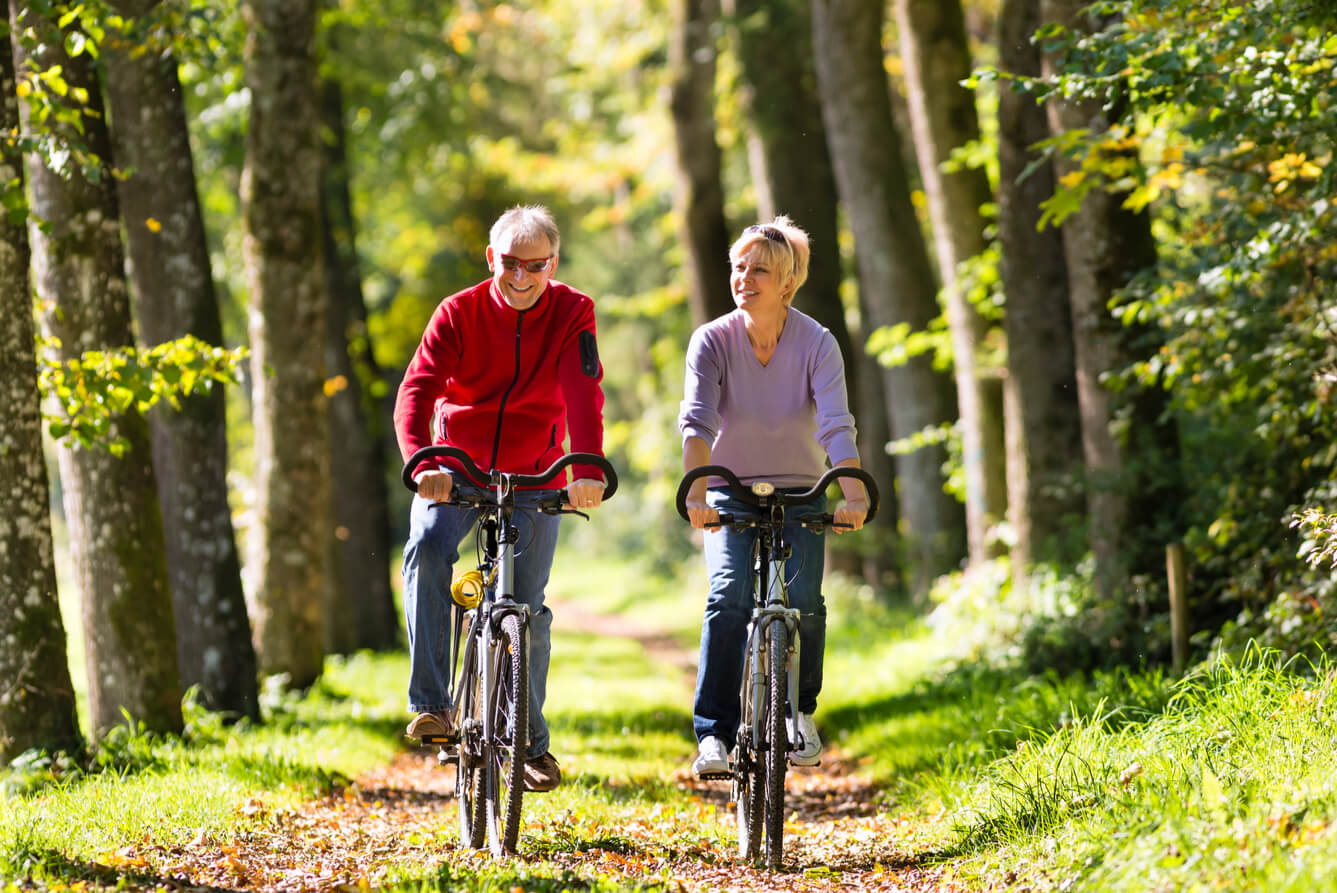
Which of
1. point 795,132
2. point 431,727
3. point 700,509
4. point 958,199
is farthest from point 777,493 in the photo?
point 795,132

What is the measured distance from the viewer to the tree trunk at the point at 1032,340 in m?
10.0

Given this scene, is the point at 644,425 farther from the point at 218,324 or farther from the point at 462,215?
the point at 218,324

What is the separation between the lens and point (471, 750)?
17.1 ft

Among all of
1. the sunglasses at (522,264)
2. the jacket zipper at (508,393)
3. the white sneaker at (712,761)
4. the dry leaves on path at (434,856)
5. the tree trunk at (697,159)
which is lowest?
the dry leaves on path at (434,856)

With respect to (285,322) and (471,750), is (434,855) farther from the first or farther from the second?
(285,322)

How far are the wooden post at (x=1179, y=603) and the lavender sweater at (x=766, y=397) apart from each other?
124 inches

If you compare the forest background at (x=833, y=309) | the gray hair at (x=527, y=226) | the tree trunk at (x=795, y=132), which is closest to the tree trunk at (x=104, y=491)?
the forest background at (x=833, y=309)

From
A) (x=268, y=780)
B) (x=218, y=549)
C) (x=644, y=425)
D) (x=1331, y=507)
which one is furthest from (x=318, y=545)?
(x=644, y=425)

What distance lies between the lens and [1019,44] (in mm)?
9906

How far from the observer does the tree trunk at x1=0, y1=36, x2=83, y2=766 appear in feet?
20.5

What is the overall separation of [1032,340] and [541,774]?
6.55 m

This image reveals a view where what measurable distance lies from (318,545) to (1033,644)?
5.34 metres

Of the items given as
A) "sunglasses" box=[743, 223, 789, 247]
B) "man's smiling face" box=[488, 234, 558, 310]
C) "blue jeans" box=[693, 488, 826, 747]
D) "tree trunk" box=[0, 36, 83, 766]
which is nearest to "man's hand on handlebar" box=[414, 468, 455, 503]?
"man's smiling face" box=[488, 234, 558, 310]

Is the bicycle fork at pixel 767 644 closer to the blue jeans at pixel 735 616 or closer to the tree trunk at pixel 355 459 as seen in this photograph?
the blue jeans at pixel 735 616
